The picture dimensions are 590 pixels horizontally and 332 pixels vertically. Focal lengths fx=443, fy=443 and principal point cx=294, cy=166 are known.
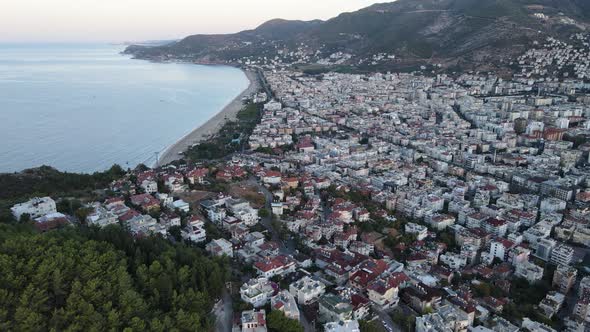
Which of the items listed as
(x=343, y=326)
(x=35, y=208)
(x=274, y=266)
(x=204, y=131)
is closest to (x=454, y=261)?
(x=343, y=326)

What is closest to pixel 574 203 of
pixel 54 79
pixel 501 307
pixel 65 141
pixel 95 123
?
pixel 501 307

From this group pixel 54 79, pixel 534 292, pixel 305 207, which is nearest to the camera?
pixel 534 292

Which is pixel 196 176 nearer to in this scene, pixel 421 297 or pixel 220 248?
pixel 220 248

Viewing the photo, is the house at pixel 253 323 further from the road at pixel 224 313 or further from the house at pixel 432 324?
the house at pixel 432 324

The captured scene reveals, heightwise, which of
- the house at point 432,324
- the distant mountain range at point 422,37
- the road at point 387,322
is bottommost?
the road at point 387,322

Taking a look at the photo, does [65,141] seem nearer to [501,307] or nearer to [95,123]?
[95,123]

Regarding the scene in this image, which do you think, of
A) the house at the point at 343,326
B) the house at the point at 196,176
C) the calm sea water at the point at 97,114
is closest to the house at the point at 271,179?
the house at the point at 196,176

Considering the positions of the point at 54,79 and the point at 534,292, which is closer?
the point at 534,292
